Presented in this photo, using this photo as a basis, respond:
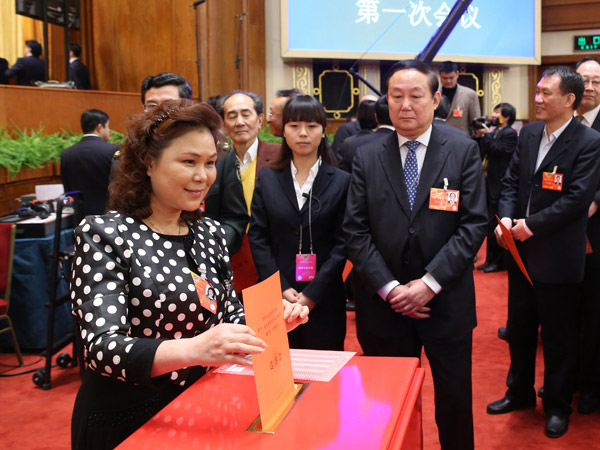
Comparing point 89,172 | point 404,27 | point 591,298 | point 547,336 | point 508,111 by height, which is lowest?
point 547,336

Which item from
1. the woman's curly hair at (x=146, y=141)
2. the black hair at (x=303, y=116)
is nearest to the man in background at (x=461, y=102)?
the black hair at (x=303, y=116)

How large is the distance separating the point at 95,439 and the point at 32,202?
3.48 metres

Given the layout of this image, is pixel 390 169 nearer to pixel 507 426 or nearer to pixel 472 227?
pixel 472 227

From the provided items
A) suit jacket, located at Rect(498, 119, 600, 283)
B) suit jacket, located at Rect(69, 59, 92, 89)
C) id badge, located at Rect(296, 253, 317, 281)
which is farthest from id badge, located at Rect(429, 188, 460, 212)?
suit jacket, located at Rect(69, 59, 92, 89)

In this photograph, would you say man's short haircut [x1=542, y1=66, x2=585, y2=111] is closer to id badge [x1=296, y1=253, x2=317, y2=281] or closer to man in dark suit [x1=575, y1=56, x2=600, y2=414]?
man in dark suit [x1=575, y1=56, x2=600, y2=414]

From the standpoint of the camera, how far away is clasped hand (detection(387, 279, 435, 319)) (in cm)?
209

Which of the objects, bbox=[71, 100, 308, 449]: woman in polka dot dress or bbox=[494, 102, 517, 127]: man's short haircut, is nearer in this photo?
bbox=[71, 100, 308, 449]: woman in polka dot dress

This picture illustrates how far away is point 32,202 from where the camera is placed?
173 inches

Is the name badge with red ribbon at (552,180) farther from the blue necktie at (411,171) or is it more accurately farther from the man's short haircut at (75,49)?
the man's short haircut at (75,49)

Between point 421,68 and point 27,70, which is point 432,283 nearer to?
point 421,68

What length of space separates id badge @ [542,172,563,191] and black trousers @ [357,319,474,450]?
860 millimetres

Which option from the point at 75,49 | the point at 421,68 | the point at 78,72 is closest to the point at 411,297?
the point at 421,68

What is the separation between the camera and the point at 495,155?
17.8 ft

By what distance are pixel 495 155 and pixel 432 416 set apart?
124 inches
